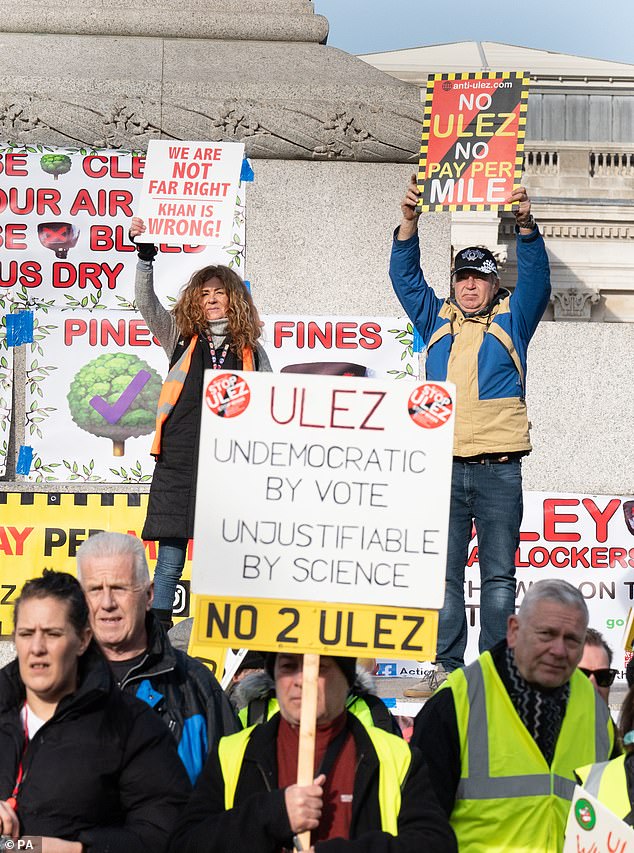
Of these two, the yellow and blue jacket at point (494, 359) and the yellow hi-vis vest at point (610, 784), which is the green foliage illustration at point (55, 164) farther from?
the yellow hi-vis vest at point (610, 784)

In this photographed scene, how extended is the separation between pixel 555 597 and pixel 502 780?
0.56m

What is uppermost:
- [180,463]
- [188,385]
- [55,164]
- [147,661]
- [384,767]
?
[55,164]

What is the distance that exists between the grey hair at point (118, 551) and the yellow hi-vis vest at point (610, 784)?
5.08 ft

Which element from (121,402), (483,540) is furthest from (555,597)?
(121,402)

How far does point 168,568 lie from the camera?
7.27 metres

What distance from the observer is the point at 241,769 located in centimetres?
414

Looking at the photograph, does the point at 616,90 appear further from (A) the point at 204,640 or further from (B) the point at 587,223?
(A) the point at 204,640

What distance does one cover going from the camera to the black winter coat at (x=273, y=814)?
3.95 meters

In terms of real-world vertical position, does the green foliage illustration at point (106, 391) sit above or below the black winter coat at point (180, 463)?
above

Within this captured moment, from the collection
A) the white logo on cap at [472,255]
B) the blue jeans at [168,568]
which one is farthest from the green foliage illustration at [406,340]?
the white logo on cap at [472,255]

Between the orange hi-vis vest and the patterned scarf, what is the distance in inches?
111

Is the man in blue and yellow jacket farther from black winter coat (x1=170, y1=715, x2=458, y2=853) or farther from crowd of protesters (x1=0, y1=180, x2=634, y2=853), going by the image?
black winter coat (x1=170, y1=715, x2=458, y2=853)

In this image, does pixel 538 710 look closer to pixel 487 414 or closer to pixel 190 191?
pixel 487 414

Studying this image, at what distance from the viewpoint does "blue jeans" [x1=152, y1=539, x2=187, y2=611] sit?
720 cm
